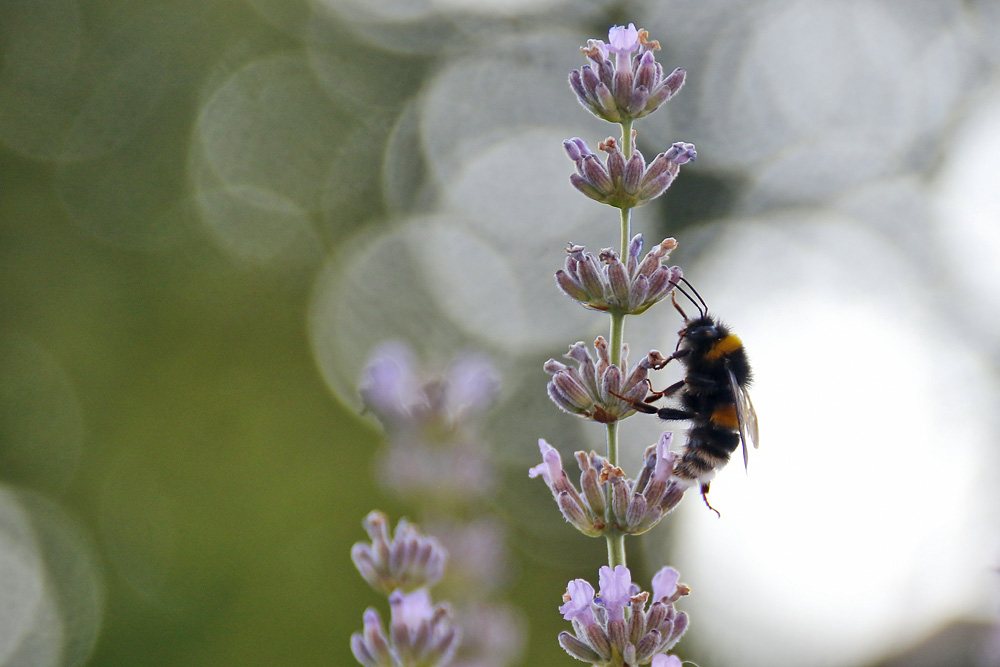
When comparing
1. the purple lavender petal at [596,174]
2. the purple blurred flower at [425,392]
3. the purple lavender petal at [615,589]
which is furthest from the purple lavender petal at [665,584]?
the purple blurred flower at [425,392]

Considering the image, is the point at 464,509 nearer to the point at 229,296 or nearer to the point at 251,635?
the point at 251,635

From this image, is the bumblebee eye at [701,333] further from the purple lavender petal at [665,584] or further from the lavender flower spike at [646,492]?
the purple lavender petal at [665,584]

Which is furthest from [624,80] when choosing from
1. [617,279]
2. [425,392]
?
[425,392]

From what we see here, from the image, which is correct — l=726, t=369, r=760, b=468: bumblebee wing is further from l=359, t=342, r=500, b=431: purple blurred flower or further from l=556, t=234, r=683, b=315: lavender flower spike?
l=359, t=342, r=500, b=431: purple blurred flower

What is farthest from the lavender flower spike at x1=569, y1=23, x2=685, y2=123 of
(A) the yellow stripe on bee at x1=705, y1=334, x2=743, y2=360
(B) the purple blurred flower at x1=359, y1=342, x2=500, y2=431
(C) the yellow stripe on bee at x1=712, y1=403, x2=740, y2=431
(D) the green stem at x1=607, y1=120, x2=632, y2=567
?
(B) the purple blurred flower at x1=359, y1=342, x2=500, y2=431

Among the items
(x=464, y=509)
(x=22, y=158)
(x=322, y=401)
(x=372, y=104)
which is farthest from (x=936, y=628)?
(x=372, y=104)
